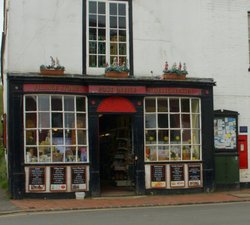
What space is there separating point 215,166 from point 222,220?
737 centimetres

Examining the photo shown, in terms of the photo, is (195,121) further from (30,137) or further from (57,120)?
(30,137)

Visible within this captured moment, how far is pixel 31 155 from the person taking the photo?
1684 cm

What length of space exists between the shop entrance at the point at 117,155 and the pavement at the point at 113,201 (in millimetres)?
1450

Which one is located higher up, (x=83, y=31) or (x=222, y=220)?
(x=83, y=31)

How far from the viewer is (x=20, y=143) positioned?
16656 mm

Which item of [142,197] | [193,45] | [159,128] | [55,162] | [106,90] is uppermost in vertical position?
Result: [193,45]

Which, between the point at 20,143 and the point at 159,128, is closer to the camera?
the point at 20,143

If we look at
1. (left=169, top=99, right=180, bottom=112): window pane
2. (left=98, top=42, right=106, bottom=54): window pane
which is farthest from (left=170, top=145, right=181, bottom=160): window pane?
(left=98, top=42, right=106, bottom=54): window pane

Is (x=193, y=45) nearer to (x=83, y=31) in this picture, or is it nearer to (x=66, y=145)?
(x=83, y=31)

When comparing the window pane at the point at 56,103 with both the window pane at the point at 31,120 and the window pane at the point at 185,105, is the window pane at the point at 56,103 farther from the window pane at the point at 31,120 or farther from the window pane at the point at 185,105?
the window pane at the point at 185,105

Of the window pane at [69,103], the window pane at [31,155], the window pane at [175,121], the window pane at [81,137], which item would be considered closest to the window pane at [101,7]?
the window pane at [69,103]

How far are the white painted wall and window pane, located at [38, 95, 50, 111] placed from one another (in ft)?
3.33

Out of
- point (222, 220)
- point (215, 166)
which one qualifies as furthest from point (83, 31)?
point (222, 220)

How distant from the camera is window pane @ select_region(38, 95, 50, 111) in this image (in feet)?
55.7
